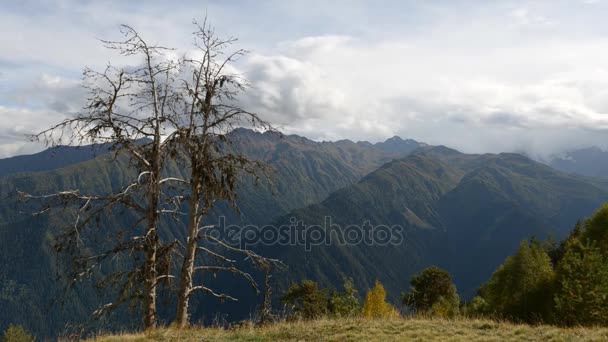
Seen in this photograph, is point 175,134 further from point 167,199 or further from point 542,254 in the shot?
point 542,254

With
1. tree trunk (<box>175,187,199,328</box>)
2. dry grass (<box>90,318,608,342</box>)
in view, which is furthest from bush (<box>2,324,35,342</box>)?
dry grass (<box>90,318,608,342</box>)

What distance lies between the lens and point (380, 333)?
13.9 meters

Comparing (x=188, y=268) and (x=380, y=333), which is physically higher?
(x=188, y=268)

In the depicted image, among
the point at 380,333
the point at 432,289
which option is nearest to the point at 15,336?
the point at 432,289

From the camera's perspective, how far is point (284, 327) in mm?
15172

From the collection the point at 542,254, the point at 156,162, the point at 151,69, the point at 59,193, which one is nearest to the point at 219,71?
the point at 151,69

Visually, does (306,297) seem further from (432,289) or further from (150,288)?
(150,288)

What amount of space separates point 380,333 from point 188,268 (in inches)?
261

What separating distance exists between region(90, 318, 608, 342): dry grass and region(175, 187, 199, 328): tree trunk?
0.59 metres

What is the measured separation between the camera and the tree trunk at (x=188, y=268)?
45.6ft

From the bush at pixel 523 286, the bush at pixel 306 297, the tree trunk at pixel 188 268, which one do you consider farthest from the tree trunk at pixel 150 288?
the bush at pixel 306 297

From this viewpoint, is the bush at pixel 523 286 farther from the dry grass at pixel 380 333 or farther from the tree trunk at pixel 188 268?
the tree trunk at pixel 188 268

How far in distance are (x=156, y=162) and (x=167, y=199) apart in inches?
69.7

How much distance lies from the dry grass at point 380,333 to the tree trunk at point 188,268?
0.59 metres
